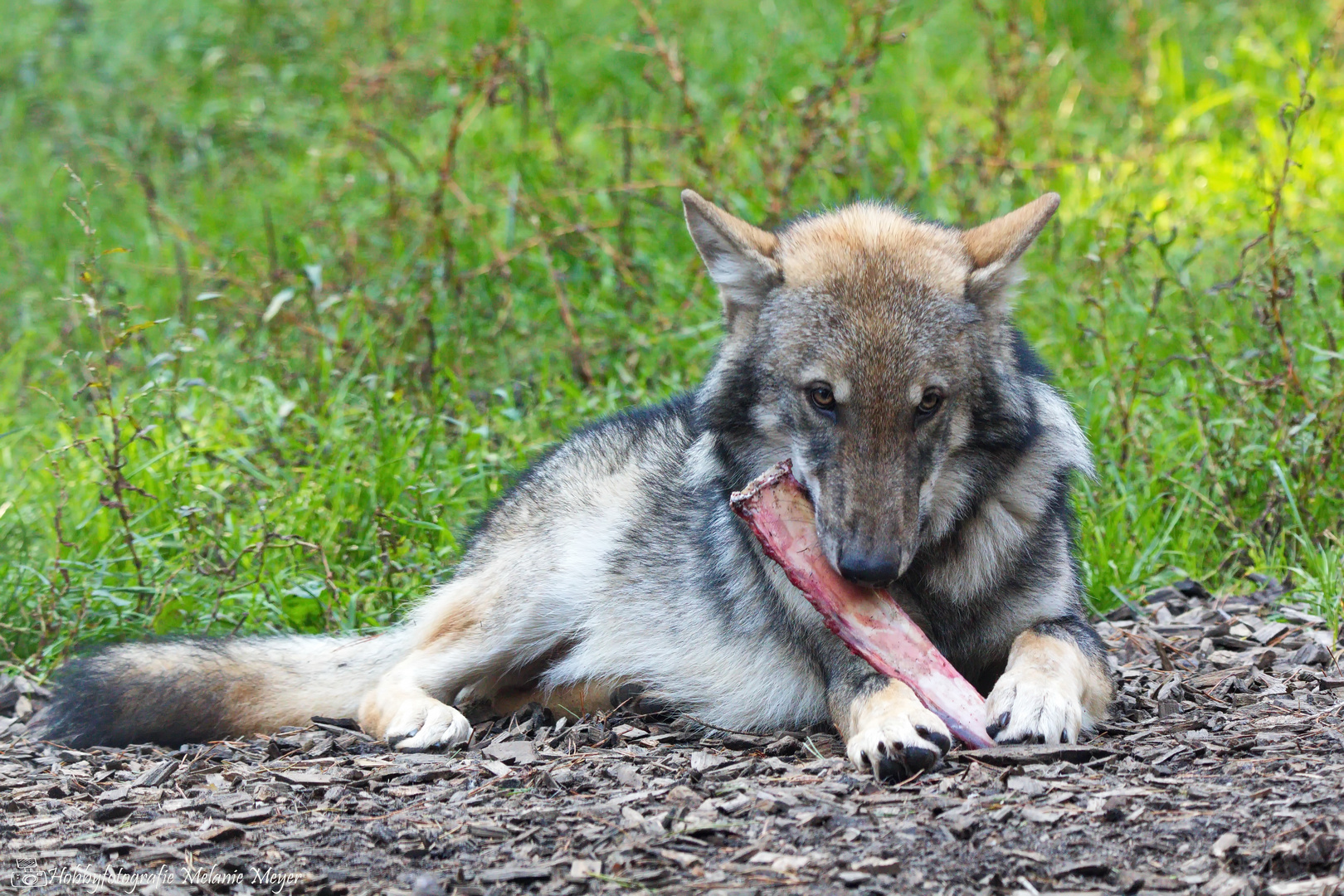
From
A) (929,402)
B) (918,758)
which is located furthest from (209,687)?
(929,402)

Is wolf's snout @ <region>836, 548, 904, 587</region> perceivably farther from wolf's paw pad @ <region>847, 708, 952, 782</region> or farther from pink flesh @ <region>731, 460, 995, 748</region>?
wolf's paw pad @ <region>847, 708, 952, 782</region>

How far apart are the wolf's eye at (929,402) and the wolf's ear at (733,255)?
0.62 meters

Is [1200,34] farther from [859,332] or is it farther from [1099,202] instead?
[859,332]

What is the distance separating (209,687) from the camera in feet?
14.3

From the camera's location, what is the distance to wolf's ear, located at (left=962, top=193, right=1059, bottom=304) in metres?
3.61

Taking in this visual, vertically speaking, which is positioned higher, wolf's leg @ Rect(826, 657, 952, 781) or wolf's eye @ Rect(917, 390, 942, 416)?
wolf's eye @ Rect(917, 390, 942, 416)

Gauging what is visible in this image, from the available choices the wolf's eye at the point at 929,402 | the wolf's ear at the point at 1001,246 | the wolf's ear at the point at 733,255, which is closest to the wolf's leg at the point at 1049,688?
the wolf's eye at the point at 929,402

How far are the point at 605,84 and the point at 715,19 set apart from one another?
1.31m

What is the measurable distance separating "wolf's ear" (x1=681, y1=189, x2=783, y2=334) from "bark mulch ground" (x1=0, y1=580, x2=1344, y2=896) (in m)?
1.37

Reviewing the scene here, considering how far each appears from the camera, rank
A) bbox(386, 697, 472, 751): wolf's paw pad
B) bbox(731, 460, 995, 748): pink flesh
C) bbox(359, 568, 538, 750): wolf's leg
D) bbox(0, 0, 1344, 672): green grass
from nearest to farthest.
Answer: bbox(731, 460, 995, 748): pink flesh
bbox(386, 697, 472, 751): wolf's paw pad
bbox(359, 568, 538, 750): wolf's leg
bbox(0, 0, 1344, 672): green grass

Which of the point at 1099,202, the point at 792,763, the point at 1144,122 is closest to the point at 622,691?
the point at 792,763

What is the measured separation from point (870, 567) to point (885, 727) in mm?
429

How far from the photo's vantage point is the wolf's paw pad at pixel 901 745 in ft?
10.4

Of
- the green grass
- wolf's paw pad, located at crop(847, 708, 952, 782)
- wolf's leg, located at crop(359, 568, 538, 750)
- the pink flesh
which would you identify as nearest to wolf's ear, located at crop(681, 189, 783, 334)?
the pink flesh
